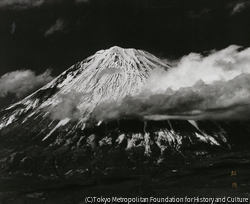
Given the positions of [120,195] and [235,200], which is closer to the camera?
[235,200]

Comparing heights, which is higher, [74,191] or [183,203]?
[74,191]

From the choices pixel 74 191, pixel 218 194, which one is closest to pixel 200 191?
pixel 218 194

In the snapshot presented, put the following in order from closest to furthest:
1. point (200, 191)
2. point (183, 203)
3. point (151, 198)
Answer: point (183, 203), point (151, 198), point (200, 191)

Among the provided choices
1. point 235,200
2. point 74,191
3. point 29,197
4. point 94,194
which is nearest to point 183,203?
point 235,200

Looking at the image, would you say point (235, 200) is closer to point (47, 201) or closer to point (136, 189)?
point (136, 189)

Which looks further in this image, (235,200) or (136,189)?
(136,189)

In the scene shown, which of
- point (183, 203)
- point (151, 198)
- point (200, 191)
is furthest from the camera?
point (200, 191)

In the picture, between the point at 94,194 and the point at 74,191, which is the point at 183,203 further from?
the point at 74,191

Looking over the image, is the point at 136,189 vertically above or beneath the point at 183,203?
above

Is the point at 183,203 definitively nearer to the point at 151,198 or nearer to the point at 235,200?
the point at 151,198
